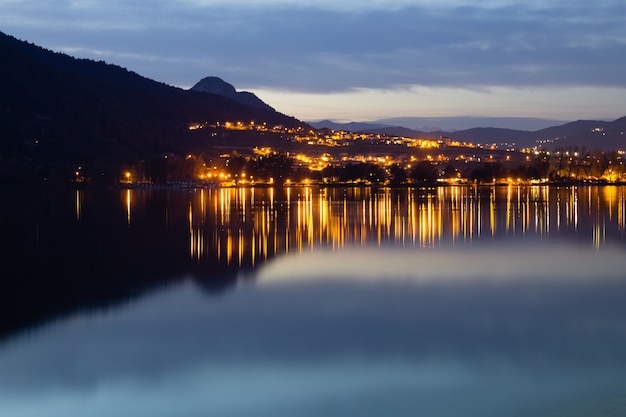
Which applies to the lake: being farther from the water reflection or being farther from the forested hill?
the forested hill

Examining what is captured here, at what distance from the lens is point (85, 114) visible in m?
110

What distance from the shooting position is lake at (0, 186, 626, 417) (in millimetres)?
7820

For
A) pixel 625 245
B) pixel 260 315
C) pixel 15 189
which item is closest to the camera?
pixel 260 315

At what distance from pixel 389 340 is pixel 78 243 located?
13229 millimetres

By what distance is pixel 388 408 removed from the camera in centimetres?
750

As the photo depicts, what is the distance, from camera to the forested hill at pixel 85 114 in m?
86.8

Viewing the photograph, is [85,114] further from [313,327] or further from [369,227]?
[313,327]

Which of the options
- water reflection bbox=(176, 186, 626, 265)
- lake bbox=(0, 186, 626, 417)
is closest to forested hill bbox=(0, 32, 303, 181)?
water reflection bbox=(176, 186, 626, 265)

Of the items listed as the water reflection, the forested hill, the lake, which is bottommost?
the lake

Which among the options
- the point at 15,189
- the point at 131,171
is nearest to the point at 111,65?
the point at 131,171

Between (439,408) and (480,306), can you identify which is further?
(480,306)

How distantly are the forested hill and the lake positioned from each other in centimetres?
5878

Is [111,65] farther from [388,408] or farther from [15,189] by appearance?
[388,408]

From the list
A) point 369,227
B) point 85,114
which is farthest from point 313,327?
point 85,114
